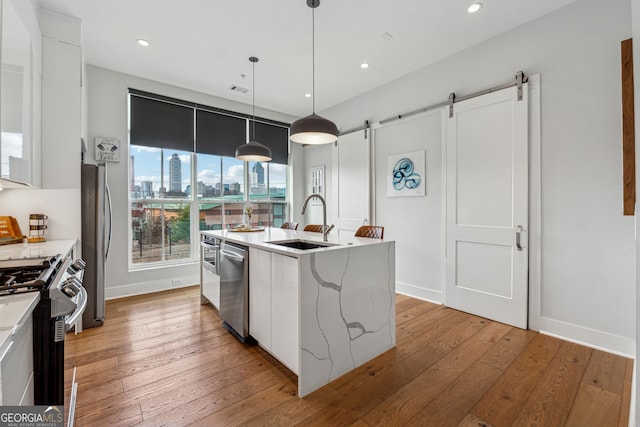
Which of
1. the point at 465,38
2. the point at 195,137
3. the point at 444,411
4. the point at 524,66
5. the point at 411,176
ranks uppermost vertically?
the point at 465,38

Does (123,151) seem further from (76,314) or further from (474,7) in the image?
(474,7)

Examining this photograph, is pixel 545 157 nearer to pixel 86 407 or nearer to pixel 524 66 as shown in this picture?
pixel 524 66

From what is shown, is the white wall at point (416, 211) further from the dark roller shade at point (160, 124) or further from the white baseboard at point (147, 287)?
the white baseboard at point (147, 287)

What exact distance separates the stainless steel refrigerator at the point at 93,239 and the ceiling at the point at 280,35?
58.8 inches

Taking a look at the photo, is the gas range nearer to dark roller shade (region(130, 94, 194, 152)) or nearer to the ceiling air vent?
dark roller shade (region(130, 94, 194, 152))

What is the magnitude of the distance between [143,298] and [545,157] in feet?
16.2

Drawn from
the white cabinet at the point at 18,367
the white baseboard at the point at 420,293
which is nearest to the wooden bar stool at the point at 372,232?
the white baseboard at the point at 420,293

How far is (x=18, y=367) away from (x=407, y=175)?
3821 mm

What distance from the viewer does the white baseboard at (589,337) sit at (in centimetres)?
227

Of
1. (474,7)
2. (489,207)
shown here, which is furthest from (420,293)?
(474,7)

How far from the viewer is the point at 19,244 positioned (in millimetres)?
2365

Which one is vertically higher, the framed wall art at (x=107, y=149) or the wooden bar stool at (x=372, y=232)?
the framed wall art at (x=107, y=149)

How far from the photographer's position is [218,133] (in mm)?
4660

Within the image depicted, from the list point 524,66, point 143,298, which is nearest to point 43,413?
point 143,298
